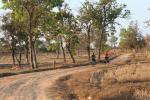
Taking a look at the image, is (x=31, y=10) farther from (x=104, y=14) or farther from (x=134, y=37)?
(x=134, y=37)

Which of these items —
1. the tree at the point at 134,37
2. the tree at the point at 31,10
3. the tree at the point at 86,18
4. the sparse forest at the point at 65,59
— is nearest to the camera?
the sparse forest at the point at 65,59

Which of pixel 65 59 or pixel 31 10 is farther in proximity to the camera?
pixel 65 59

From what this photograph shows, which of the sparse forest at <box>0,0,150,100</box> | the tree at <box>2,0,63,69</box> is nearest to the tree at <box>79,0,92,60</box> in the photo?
the sparse forest at <box>0,0,150,100</box>

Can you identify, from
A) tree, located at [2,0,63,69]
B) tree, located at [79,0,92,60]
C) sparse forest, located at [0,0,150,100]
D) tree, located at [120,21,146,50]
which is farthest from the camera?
tree, located at [120,21,146,50]

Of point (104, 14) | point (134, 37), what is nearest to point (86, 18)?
point (104, 14)

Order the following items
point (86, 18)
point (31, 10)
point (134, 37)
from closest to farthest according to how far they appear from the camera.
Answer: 1. point (31, 10)
2. point (86, 18)
3. point (134, 37)

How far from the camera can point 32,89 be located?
30.8 m

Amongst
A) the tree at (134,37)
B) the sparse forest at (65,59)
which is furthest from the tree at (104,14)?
the tree at (134,37)

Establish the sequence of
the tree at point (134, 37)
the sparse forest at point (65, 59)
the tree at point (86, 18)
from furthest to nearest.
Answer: the tree at point (134, 37)
the tree at point (86, 18)
the sparse forest at point (65, 59)

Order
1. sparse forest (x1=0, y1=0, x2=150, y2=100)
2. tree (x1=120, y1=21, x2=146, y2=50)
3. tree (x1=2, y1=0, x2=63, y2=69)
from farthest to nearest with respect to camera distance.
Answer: tree (x1=120, y1=21, x2=146, y2=50) < tree (x1=2, y1=0, x2=63, y2=69) < sparse forest (x1=0, y1=0, x2=150, y2=100)

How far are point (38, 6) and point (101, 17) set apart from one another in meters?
25.5

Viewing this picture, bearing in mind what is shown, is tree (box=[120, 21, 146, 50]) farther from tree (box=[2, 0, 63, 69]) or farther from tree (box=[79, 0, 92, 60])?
tree (box=[2, 0, 63, 69])

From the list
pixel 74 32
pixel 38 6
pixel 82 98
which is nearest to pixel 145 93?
pixel 82 98

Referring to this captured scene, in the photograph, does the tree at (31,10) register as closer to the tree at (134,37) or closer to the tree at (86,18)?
the tree at (86,18)
